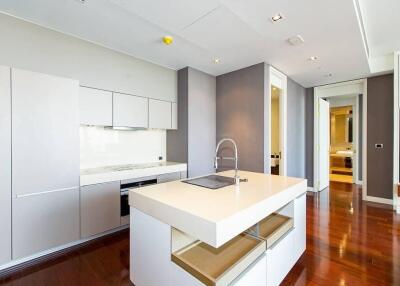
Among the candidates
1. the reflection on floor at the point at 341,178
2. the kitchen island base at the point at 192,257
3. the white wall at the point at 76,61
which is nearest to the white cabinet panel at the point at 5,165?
the white wall at the point at 76,61

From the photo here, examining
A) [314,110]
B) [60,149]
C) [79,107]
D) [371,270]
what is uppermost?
[314,110]

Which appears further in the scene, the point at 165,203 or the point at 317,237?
the point at 317,237

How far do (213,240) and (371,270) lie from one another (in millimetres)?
1982

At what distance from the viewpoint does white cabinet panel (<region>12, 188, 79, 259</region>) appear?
1992mm

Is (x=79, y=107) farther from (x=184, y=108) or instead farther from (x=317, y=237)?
(x=317, y=237)

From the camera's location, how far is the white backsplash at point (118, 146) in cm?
290

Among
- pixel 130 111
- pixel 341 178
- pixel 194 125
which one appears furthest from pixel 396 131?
pixel 130 111

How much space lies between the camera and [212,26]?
232 cm

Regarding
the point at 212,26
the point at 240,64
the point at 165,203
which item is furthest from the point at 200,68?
the point at 165,203

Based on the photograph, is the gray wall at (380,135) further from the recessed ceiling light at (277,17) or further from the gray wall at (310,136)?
the recessed ceiling light at (277,17)

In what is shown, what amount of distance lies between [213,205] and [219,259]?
461 millimetres

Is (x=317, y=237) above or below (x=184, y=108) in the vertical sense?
below

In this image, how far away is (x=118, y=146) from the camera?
10.7ft

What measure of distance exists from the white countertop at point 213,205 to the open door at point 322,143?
140 inches
